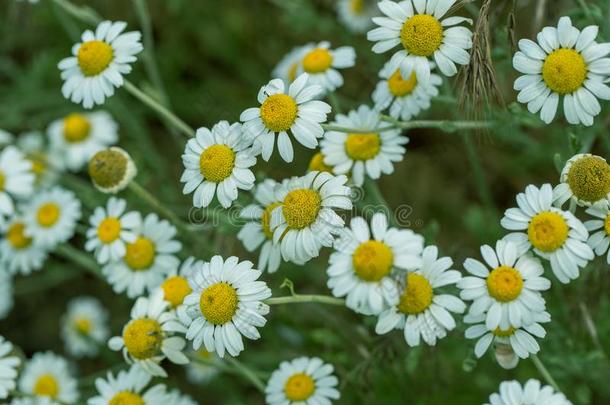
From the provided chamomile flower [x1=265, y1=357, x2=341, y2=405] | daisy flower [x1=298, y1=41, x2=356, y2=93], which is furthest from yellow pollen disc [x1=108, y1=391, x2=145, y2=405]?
daisy flower [x1=298, y1=41, x2=356, y2=93]

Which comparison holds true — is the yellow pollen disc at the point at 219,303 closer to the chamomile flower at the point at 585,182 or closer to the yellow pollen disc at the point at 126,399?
the yellow pollen disc at the point at 126,399

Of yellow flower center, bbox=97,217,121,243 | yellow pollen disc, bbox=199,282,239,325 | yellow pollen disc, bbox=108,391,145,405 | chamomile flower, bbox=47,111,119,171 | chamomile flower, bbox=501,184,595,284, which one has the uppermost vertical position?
chamomile flower, bbox=47,111,119,171

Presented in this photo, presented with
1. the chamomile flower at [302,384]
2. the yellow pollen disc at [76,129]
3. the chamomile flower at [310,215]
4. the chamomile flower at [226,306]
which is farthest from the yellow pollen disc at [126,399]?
the yellow pollen disc at [76,129]

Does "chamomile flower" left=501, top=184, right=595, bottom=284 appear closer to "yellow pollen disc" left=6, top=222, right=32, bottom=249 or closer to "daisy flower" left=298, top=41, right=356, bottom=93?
"daisy flower" left=298, top=41, right=356, bottom=93

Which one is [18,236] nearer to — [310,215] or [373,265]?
[310,215]

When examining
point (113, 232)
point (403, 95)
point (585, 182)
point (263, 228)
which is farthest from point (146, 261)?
point (585, 182)
